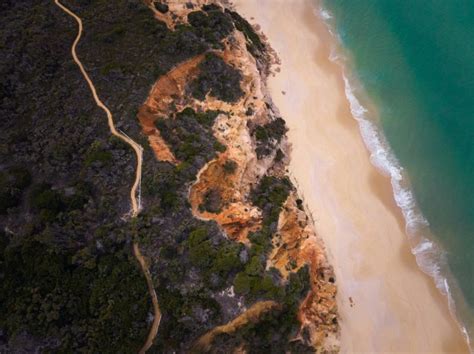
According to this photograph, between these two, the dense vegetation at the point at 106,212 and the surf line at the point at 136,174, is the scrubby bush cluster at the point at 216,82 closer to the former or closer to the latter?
the dense vegetation at the point at 106,212

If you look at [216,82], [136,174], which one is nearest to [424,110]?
[216,82]

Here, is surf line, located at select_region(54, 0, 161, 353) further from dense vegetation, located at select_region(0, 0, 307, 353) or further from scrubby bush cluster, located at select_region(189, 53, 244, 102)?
scrubby bush cluster, located at select_region(189, 53, 244, 102)

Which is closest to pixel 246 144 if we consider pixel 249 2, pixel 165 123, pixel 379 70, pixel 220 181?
pixel 220 181

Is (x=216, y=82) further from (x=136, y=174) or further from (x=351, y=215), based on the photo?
(x=351, y=215)

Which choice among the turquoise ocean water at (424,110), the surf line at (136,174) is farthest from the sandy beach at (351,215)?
the surf line at (136,174)

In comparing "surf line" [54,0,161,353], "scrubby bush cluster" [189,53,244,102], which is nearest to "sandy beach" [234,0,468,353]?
"scrubby bush cluster" [189,53,244,102]
